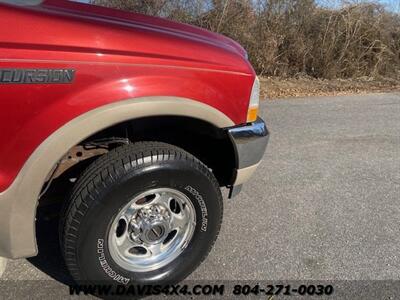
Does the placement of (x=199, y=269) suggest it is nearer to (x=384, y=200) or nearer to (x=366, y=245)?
(x=366, y=245)

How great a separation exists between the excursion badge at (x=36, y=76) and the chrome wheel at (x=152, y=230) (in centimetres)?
81

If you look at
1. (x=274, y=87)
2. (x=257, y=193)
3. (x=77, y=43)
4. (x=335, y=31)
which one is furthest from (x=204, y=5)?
(x=77, y=43)

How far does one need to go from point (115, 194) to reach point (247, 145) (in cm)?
94

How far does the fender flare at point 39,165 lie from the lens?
7.87 ft

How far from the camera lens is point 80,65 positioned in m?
2.36

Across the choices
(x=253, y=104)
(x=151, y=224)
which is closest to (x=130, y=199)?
(x=151, y=224)

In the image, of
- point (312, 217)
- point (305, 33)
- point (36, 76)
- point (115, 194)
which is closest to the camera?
point (36, 76)

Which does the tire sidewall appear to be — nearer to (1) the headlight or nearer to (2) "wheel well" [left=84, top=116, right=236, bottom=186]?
(2) "wheel well" [left=84, top=116, right=236, bottom=186]

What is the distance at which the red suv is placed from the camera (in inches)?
91.4

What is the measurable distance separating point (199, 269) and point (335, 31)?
28.5 feet

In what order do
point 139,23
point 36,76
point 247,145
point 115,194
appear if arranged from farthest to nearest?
point 247,145 → point 139,23 → point 115,194 → point 36,76

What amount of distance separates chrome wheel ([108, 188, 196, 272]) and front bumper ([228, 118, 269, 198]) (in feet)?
1.42

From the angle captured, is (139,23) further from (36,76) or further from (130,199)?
(130,199)

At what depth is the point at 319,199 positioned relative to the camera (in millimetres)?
4332
